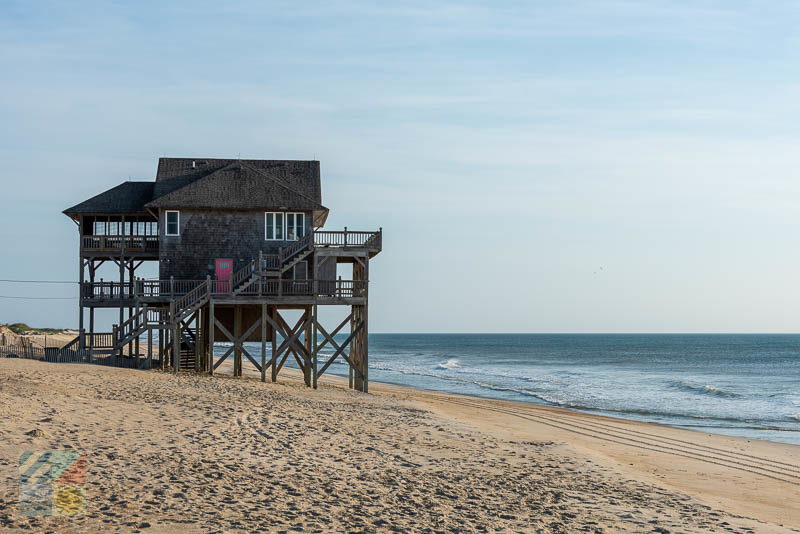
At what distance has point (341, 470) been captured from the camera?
13547mm

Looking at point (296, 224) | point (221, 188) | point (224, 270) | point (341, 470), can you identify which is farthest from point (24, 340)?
point (341, 470)

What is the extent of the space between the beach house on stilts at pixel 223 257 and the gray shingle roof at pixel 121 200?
0.04m

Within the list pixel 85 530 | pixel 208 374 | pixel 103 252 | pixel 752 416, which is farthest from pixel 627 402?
pixel 85 530

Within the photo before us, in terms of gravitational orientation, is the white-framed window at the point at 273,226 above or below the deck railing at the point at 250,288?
above

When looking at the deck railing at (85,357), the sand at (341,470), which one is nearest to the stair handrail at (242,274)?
the deck railing at (85,357)

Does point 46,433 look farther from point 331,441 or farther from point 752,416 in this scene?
point 752,416

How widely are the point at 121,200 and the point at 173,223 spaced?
353cm

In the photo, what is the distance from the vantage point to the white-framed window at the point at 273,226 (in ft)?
104

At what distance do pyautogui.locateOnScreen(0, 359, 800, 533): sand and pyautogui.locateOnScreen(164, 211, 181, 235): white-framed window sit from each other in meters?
9.17

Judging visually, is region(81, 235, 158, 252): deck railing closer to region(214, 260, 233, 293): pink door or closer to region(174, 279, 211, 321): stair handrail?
region(214, 260, 233, 293): pink door

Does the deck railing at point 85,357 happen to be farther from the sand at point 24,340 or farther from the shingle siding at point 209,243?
the sand at point 24,340

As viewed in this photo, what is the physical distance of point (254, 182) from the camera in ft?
107

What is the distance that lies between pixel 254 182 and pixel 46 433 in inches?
783

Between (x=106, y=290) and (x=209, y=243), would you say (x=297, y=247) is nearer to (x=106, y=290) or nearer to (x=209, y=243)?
(x=209, y=243)
